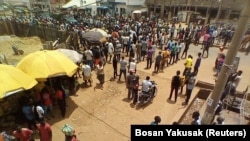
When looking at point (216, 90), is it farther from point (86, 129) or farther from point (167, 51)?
point (167, 51)

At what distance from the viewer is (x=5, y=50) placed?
63.4ft

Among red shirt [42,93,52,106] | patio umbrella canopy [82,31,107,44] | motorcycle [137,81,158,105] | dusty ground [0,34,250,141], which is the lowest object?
dusty ground [0,34,250,141]

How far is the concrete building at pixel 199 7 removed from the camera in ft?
105

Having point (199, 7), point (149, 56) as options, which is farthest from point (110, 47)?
point (199, 7)

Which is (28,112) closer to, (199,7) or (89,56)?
(89,56)

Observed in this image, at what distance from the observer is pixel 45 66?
789 cm

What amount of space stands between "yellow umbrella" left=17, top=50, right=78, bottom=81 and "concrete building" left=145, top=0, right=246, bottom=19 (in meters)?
29.3

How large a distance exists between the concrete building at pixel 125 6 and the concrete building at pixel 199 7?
4.87ft

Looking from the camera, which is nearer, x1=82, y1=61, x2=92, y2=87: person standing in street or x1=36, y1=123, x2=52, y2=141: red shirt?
x1=36, y1=123, x2=52, y2=141: red shirt

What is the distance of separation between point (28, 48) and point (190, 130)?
19.0 meters

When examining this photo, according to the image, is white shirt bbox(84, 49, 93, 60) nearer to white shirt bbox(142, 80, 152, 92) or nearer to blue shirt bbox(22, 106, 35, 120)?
white shirt bbox(142, 80, 152, 92)

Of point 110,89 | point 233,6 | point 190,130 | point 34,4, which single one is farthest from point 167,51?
point 34,4

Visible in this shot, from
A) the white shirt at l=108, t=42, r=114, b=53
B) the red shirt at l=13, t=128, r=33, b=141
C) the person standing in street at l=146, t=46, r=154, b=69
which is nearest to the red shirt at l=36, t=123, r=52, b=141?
the red shirt at l=13, t=128, r=33, b=141

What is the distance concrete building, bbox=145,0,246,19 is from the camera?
31953 mm
